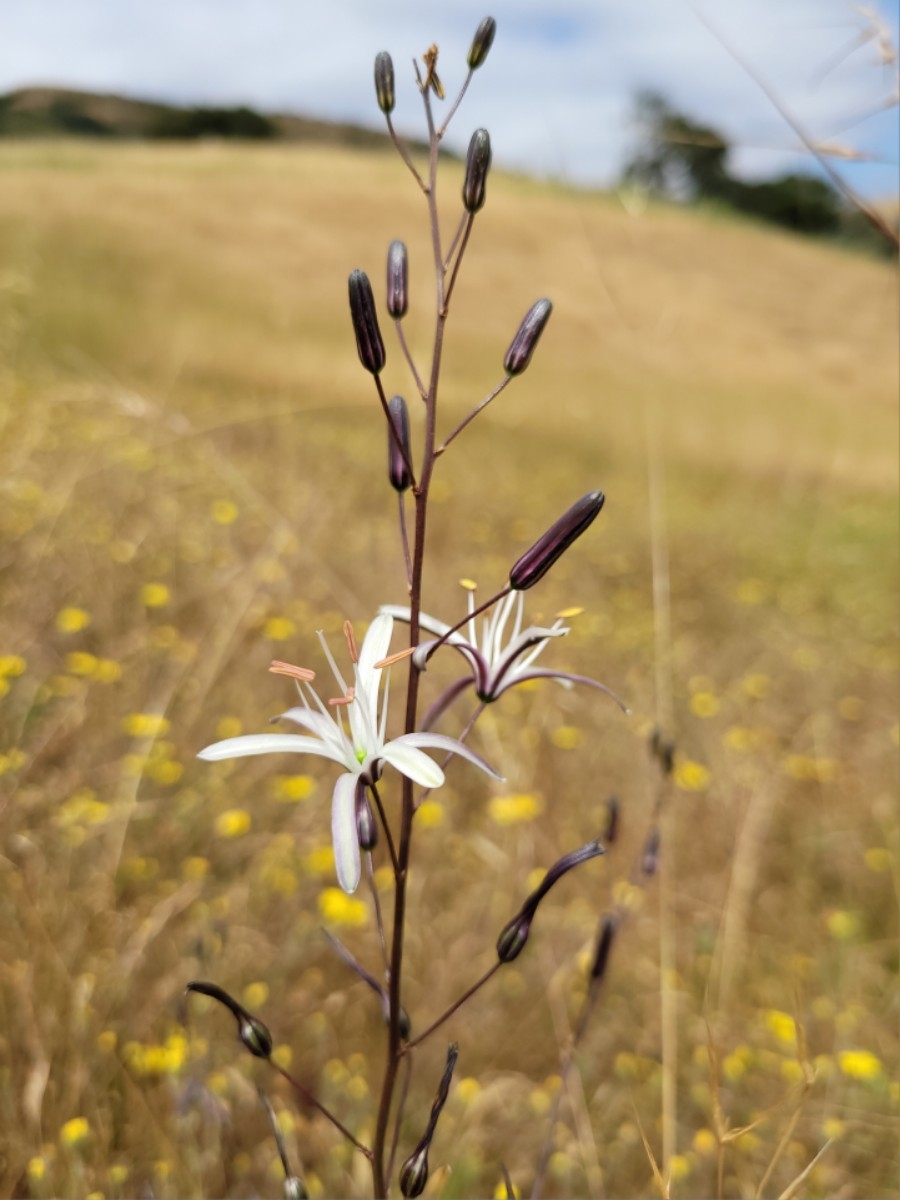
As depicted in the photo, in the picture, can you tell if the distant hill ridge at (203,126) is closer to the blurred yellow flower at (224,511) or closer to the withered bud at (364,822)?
the blurred yellow flower at (224,511)

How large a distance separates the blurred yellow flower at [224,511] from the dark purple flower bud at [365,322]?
3119 mm

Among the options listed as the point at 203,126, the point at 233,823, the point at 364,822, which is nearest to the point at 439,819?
the point at 233,823

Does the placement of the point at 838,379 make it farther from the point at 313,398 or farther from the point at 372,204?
the point at 372,204

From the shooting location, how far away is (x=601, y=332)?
10945mm

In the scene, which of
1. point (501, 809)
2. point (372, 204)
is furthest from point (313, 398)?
point (372, 204)

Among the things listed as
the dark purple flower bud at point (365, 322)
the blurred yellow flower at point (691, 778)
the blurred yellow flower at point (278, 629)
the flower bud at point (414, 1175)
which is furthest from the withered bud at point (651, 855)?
the blurred yellow flower at point (278, 629)

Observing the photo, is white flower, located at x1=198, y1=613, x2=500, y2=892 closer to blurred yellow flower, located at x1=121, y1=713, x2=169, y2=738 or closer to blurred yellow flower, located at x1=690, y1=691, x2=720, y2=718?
blurred yellow flower, located at x1=121, y1=713, x2=169, y2=738

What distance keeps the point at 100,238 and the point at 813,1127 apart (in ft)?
32.5

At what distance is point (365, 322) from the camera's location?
2.49 feet

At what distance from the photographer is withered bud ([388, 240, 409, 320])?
81cm

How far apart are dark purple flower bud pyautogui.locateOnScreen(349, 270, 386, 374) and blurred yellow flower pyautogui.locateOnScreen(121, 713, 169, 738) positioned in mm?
1661

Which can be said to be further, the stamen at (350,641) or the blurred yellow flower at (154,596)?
the blurred yellow flower at (154,596)

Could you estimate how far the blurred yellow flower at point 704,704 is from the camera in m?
3.23

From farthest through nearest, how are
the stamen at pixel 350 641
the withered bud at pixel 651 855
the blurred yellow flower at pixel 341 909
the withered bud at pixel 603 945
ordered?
1. the blurred yellow flower at pixel 341 909
2. the withered bud at pixel 651 855
3. the withered bud at pixel 603 945
4. the stamen at pixel 350 641
